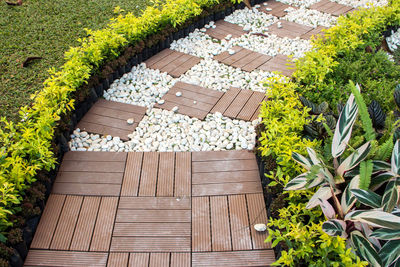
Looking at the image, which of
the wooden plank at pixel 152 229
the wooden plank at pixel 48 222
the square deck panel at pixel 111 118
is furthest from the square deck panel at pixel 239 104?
the wooden plank at pixel 48 222

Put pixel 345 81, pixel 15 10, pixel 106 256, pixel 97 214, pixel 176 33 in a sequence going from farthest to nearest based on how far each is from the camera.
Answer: pixel 15 10 < pixel 176 33 < pixel 345 81 < pixel 97 214 < pixel 106 256

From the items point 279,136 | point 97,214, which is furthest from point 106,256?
point 279,136

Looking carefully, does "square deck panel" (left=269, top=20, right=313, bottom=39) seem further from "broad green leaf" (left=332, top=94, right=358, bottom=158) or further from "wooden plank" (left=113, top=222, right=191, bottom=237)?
"wooden plank" (left=113, top=222, right=191, bottom=237)

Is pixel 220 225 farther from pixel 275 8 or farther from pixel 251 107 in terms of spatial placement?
pixel 275 8

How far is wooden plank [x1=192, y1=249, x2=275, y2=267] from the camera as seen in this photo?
7.93 ft

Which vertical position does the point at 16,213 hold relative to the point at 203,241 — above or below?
above

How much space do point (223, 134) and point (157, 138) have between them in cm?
65

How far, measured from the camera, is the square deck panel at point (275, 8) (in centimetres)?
577

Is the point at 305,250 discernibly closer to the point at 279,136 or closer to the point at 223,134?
the point at 279,136

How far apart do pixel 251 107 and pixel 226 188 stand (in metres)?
1.20

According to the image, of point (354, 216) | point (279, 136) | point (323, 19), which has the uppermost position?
point (354, 216)

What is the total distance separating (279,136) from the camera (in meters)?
2.82

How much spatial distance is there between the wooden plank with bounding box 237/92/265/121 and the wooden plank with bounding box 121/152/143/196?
1.17 metres

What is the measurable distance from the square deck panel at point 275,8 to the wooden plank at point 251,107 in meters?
2.37
